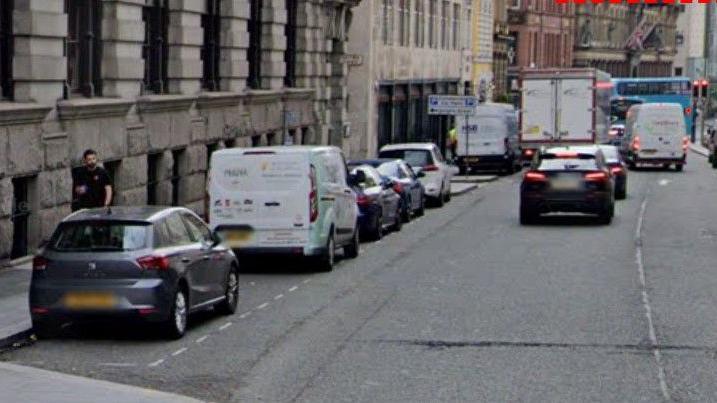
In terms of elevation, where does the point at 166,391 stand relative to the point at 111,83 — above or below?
below

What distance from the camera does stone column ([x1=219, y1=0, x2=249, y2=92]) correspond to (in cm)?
3822

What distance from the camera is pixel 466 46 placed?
79.2 metres

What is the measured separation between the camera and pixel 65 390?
550 inches

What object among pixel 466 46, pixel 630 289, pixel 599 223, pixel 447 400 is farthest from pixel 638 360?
pixel 466 46

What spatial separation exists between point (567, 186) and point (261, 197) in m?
11.5

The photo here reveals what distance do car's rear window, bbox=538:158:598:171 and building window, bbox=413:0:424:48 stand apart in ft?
105

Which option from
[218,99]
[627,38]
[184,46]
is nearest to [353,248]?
[184,46]

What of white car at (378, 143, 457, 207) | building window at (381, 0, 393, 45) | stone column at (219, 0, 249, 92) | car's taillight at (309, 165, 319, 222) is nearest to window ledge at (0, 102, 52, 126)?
car's taillight at (309, 165, 319, 222)

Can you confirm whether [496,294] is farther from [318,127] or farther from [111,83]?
[318,127]

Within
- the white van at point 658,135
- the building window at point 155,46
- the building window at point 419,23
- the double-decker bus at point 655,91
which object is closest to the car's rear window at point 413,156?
the building window at point 155,46

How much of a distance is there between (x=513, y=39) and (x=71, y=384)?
88.4 metres

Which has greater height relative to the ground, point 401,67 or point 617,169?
point 401,67

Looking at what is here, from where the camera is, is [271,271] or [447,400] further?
[271,271]

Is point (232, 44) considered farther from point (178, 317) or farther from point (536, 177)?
point (178, 317)
